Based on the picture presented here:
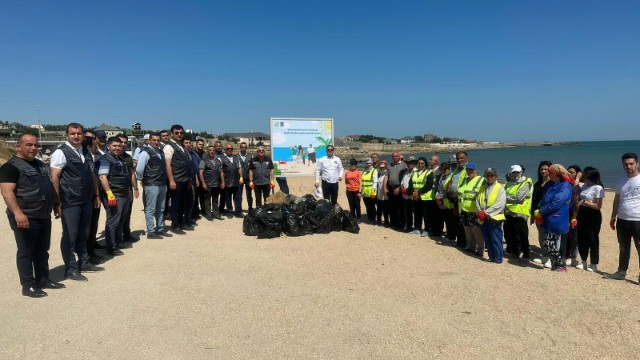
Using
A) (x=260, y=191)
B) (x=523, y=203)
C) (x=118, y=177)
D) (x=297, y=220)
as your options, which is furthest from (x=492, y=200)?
(x=118, y=177)

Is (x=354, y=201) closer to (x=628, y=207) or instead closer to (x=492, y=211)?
(x=492, y=211)

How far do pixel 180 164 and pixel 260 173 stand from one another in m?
2.57

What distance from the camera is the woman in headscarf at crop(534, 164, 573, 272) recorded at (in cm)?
565

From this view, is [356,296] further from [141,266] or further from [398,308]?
[141,266]

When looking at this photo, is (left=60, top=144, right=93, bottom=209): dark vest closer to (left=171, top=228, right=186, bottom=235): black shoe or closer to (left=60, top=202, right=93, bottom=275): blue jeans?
(left=60, top=202, right=93, bottom=275): blue jeans

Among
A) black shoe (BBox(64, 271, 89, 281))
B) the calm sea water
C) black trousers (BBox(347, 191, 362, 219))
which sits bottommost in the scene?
the calm sea water

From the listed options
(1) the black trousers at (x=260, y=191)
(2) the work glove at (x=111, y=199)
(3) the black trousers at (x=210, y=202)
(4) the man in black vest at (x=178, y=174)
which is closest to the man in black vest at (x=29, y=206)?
(2) the work glove at (x=111, y=199)

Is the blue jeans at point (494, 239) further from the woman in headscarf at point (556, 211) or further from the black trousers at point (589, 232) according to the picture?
the black trousers at point (589, 232)

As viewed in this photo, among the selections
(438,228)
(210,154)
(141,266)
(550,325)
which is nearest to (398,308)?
(550,325)

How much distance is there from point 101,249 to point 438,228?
6.62 metres

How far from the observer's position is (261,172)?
967 cm

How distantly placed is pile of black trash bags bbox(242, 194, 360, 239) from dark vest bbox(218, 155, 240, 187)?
5.37 ft

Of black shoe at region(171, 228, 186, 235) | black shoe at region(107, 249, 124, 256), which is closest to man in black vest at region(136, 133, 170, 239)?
black shoe at region(171, 228, 186, 235)

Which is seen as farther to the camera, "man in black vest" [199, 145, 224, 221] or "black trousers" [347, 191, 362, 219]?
"black trousers" [347, 191, 362, 219]
